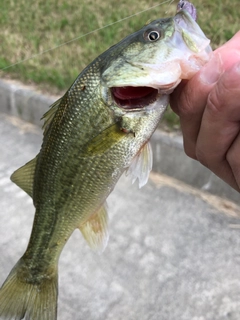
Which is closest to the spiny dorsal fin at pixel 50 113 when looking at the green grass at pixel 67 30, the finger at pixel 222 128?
the finger at pixel 222 128

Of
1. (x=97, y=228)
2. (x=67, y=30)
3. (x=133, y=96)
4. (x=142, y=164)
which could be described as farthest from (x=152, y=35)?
(x=67, y=30)

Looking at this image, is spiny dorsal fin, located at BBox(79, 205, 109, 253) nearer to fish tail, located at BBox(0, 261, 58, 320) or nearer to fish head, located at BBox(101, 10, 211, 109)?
fish tail, located at BBox(0, 261, 58, 320)

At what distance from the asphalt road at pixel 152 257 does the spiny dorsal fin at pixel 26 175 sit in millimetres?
1184

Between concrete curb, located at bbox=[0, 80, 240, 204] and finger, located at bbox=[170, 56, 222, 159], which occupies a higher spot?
finger, located at bbox=[170, 56, 222, 159]

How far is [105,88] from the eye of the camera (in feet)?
4.97

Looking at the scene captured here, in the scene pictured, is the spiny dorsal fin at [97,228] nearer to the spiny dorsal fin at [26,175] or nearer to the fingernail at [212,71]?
the spiny dorsal fin at [26,175]

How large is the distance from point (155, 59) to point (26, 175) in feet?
2.57

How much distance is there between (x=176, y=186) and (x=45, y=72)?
6.52 feet

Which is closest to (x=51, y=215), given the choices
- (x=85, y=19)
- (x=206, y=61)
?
(x=206, y=61)

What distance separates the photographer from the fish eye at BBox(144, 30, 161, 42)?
1.51 m

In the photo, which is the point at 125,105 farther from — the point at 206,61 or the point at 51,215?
the point at 51,215

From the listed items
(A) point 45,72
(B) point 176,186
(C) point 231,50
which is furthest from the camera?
(A) point 45,72

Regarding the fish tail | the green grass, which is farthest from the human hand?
the green grass

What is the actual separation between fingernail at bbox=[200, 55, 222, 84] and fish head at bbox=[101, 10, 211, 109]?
0.08ft
